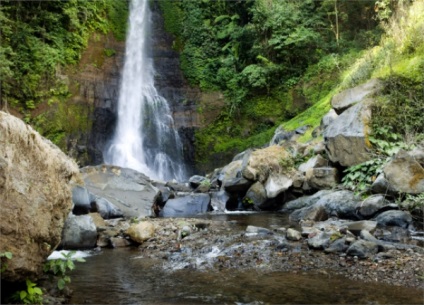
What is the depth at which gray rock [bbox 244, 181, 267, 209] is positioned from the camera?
41.0 ft

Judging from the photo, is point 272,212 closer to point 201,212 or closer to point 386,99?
point 201,212

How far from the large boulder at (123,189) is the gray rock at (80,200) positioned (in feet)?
4.44

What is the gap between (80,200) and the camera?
396 inches

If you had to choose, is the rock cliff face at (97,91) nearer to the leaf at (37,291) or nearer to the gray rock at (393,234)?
the gray rock at (393,234)

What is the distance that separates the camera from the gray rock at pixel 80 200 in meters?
9.95

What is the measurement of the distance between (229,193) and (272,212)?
6.49 ft

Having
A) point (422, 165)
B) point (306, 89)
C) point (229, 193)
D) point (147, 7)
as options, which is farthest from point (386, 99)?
point (147, 7)

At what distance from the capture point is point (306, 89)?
69.5ft

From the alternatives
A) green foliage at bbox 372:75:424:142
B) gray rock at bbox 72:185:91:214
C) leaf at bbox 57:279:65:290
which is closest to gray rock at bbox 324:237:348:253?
leaf at bbox 57:279:65:290

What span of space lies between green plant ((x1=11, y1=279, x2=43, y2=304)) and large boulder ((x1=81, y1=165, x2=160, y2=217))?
7.40 m

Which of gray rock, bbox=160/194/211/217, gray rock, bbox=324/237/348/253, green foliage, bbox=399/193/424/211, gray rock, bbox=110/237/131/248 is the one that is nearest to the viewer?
gray rock, bbox=324/237/348/253

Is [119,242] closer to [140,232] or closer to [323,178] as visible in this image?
[140,232]

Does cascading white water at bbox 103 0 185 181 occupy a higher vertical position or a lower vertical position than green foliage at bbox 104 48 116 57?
lower

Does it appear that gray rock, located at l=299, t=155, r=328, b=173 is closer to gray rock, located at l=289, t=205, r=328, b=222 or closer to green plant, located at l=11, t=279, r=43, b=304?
gray rock, located at l=289, t=205, r=328, b=222
